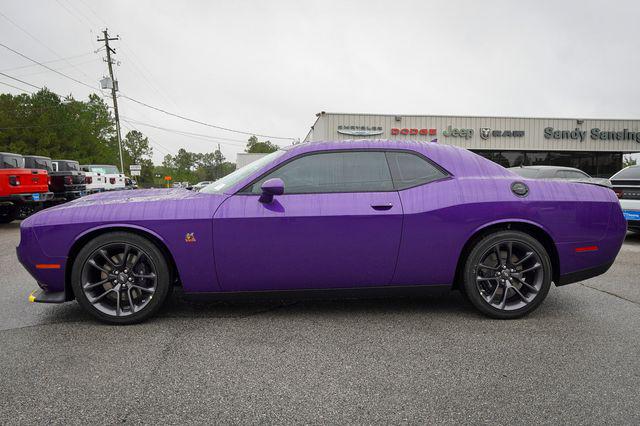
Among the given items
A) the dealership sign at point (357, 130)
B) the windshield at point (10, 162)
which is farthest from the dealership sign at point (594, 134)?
the windshield at point (10, 162)

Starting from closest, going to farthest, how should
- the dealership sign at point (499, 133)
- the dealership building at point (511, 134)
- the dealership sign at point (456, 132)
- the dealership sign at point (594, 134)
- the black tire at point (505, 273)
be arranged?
the black tire at point (505, 273)
the dealership building at point (511, 134)
the dealership sign at point (456, 132)
the dealership sign at point (499, 133)
the dealership sign at point (594, 134)

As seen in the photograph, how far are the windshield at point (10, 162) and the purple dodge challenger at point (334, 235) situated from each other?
350 inches

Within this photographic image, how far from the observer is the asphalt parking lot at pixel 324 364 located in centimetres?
185

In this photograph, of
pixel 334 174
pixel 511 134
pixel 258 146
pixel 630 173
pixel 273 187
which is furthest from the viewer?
pixel 258 146

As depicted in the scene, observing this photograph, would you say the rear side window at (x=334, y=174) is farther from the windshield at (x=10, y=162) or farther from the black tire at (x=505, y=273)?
the windshield at (x=10, y=162)

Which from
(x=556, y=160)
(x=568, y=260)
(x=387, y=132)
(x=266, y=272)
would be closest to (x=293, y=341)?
(x=266, y=272)

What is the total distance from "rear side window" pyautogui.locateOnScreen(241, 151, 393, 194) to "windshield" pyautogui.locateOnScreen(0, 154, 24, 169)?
10.0 m

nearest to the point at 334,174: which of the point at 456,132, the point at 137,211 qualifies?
the point at 137,211

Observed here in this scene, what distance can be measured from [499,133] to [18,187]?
23.0m

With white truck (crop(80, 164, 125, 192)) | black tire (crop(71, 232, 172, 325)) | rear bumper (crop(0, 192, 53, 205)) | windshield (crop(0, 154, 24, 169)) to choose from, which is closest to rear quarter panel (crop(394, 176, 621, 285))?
black tire (crop(71, 232, 172, 325))

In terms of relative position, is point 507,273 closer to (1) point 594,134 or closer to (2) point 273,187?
(2) point 273,187

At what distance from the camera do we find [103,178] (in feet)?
60.0

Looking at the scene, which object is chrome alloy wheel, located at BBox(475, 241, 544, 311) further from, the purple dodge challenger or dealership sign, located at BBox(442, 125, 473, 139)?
dealership sign, located at BBox(442, 125, 473, 139)

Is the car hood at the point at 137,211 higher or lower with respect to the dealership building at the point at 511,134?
lower
